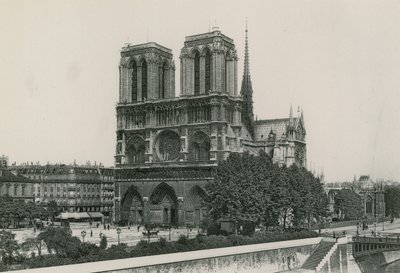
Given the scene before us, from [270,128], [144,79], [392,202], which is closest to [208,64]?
[144,79]

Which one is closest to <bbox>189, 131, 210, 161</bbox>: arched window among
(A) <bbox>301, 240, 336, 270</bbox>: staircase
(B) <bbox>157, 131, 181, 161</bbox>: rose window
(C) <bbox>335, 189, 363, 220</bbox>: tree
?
(B) <bbox>157, 131, 181, 161</bbox>: rose window

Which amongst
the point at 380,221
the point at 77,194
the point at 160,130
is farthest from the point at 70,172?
the point at 380,221

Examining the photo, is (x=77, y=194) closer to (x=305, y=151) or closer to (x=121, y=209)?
(x=121, y=209)

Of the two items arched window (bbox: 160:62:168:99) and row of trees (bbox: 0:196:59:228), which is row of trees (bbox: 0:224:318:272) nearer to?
row of trees (bbox: 0:196:59:228)

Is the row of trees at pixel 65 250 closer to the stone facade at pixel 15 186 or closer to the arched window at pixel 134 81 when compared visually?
the arched window at pixel 134 81

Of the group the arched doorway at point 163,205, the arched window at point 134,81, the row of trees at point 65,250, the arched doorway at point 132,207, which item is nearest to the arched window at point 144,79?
the arched window at point 134,81

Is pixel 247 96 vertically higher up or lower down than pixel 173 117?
higher up

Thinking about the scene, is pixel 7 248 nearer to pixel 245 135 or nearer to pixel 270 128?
pixel 245 135
